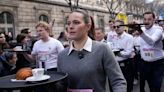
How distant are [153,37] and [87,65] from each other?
3.10 m

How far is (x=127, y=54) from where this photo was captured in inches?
251

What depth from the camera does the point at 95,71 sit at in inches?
103

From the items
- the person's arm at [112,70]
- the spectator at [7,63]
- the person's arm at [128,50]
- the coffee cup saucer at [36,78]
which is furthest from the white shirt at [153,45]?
the coffee cup saucer at [36,78]

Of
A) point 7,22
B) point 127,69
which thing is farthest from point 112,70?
point 7,22

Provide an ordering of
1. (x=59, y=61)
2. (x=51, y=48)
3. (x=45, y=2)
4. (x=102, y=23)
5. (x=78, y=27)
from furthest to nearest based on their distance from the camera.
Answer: (x=102, y=23)
(x=45, y=2)
(x=51, y=48)
(x=59, y=61)
(x=78, y=27)

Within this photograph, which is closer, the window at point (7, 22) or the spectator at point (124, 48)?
the spectator at point (124, 48)

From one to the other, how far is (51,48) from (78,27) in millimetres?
2857

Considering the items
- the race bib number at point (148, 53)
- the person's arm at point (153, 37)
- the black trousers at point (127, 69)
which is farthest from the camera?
the black trousers at point (127, 69)

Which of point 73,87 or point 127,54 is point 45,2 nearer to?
point 127,54

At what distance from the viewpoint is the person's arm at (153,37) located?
210 inches

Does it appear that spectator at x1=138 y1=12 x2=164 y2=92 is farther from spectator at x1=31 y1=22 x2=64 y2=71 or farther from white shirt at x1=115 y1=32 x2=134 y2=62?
spectator at x1=31 y1=22 x2=64 y2=71

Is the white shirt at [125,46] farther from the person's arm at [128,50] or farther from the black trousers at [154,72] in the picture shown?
the black trousers at [154,72]

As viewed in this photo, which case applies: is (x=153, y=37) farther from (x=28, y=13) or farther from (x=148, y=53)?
(x=28, y=13)

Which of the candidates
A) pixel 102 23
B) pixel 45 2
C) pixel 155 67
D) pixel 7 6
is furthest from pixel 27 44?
pixel 102 23
